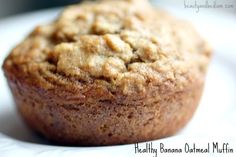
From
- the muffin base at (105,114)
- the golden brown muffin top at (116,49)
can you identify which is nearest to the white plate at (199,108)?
the muffin base at (105,114)

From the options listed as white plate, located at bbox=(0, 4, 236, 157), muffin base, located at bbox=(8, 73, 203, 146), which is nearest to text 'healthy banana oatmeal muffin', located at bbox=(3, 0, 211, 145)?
muffin base, located at bbox=(8, 73, 203, 146)

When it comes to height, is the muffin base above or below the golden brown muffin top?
below

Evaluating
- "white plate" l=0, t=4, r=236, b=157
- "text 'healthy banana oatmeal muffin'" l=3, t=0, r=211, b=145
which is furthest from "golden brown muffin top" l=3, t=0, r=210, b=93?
"white plate" l=0, t=4, r=236, b=157

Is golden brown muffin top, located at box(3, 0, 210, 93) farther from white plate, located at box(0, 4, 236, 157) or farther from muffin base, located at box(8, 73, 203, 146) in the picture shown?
white plate, located at box(0, 4, 236, 157)

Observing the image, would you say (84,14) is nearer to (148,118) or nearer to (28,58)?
(28,58)

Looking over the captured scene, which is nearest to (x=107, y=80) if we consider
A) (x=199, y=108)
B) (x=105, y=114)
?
(x=105, y=114)

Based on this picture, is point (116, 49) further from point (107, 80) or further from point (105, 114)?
point (105, 114)

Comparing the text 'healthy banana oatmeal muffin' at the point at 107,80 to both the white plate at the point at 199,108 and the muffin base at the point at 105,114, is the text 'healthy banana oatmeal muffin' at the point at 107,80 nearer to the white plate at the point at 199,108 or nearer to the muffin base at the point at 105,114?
the muffin base at the point at 105,114
